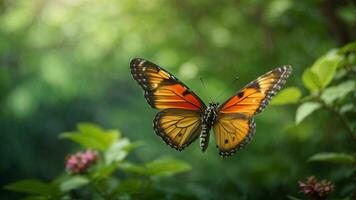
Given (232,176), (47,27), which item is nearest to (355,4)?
(232,176)

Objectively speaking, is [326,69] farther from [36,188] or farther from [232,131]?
[36,188]

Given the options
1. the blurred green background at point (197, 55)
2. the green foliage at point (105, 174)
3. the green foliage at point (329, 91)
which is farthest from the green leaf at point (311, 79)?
the blurred green background at point (197, 55)

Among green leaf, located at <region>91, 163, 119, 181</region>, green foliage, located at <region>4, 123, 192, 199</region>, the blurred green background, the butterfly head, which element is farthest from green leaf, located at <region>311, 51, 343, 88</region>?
green leaf, located at <region>91, 163, 119, 181</region>

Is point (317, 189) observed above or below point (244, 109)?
below

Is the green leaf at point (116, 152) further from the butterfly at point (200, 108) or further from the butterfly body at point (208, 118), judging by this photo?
the butterfly body at point (208, 118)

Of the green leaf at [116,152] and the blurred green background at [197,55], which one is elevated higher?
the blurred green background at [197,55]

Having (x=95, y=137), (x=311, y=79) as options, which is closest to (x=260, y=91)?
(x=311, y=79)
